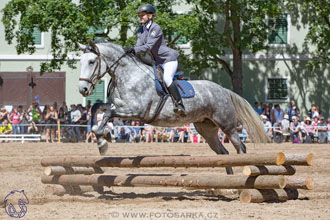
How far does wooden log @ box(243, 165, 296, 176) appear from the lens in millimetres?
8898

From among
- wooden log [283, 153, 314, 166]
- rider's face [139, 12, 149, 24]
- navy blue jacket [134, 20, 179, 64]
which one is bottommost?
wooden log [283, 153, 314, 166]

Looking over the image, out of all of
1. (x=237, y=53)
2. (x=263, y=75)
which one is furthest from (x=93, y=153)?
(x=263, y=75)

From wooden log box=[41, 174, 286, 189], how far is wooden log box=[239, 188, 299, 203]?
0.11 metres

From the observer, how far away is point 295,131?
85.4ft

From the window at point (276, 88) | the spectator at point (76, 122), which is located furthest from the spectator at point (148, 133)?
the window at point (276, 88)

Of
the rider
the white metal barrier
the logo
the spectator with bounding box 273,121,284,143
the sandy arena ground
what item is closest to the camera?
the sandy arena ground

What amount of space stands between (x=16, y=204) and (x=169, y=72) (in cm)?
308

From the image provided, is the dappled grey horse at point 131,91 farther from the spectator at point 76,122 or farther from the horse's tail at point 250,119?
the spectator at point 76,122

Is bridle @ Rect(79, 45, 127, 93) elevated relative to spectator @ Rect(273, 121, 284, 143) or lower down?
elevated

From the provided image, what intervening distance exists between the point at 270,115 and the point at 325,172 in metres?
15.0

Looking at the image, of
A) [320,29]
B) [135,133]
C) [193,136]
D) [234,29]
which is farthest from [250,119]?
[320,29]

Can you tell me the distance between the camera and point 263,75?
35.6 m

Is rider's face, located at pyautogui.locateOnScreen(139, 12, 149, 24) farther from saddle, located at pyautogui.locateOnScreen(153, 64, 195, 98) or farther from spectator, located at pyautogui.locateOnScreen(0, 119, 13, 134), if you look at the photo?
spectator, located at pyautogui.locateOnScreen(0, 119, 13, 134)

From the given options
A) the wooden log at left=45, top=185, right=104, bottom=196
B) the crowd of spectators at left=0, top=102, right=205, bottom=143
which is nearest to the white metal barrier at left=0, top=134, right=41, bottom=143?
the crowd of spectators at left=0, top=102, right=205, bottom=143
